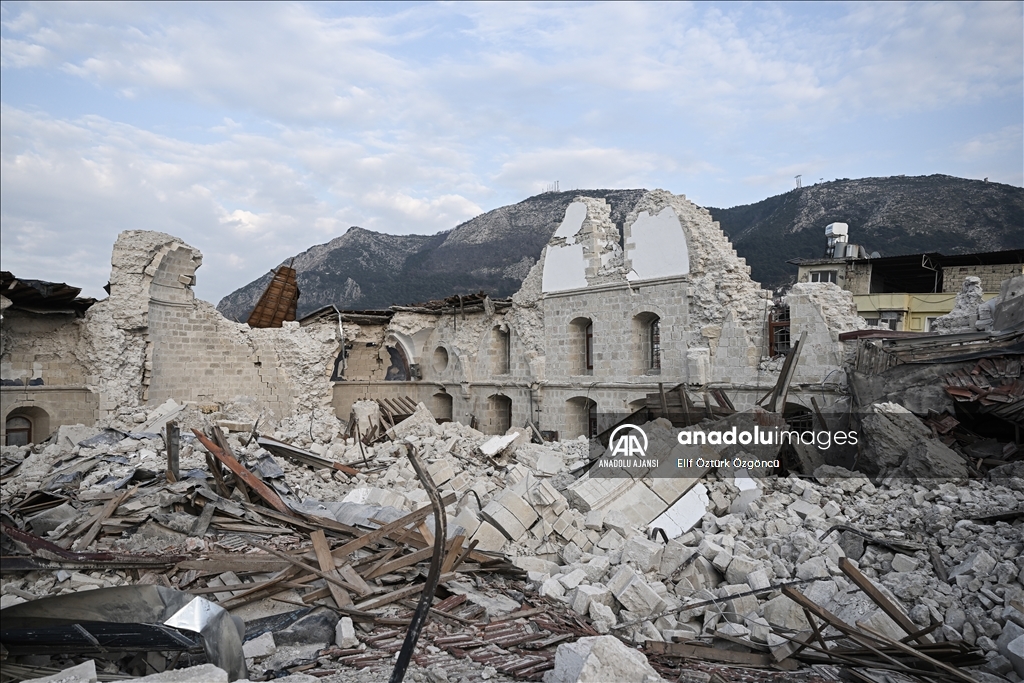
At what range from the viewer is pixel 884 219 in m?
32.5

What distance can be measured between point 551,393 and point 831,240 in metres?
15.1

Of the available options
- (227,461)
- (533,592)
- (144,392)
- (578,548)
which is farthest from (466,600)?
(144,392)

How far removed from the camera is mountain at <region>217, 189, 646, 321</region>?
135ft

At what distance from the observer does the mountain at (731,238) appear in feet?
96.2

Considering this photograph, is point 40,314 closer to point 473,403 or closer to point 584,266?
point 473,403

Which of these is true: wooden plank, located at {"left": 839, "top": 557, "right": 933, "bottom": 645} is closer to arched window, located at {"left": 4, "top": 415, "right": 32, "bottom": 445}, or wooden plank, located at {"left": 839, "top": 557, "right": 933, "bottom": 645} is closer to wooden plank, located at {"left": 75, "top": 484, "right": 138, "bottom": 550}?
wooden plank, located at {"left": 75, "top": 484, "right": 138, "bottom": 550}

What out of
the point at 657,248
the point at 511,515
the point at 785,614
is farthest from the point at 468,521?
the point at 657,248

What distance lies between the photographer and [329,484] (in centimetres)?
1039

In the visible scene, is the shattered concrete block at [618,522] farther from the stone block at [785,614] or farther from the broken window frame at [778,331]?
the broken window frame at [778,331]

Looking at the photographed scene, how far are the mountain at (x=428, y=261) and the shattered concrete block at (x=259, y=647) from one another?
34.9 m

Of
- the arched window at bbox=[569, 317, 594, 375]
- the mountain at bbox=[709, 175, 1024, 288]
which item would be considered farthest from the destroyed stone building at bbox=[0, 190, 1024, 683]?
the mountain at bbox=[709, 175, 1024, 288]

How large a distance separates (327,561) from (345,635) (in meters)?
0.84

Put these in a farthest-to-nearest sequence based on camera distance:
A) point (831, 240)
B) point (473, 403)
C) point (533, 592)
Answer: point (831, 240), point (473, 403), point (533, 592)

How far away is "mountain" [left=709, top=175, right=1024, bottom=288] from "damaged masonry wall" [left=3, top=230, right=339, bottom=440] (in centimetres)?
2290
